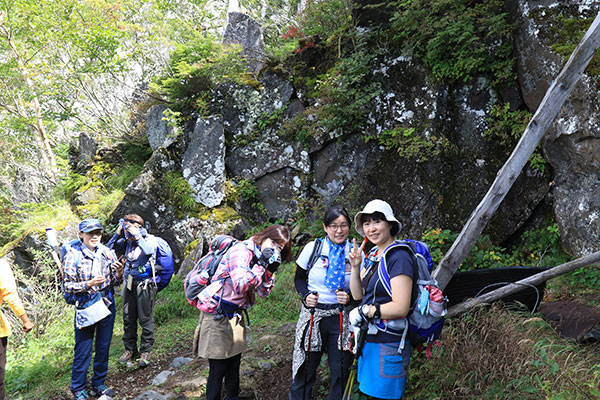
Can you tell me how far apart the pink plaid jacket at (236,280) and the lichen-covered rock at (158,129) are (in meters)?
8.30

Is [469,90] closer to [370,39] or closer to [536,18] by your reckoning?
[536,18]

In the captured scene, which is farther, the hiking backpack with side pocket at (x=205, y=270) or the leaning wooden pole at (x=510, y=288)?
the leaning wooden pole at (x=510, y=288)

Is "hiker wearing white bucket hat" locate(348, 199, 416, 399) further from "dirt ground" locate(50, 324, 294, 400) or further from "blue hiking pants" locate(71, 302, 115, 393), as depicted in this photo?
"blue hiking pants" locate(71, 302, 115, 393)

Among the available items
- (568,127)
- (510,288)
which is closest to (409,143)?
(568,127)

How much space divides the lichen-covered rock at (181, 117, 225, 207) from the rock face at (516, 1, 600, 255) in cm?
728

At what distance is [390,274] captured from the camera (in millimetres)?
2430

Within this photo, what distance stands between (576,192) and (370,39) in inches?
211

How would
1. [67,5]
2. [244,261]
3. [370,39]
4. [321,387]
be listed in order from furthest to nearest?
[67,5] → [370,39] → [321,387] → [244,261]

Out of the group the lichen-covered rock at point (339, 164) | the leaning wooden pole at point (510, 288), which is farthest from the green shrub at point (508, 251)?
the leaning wooden pole at point (510, 288)

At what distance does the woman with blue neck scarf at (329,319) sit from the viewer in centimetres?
323

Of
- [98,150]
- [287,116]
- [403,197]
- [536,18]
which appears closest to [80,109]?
[98,150]

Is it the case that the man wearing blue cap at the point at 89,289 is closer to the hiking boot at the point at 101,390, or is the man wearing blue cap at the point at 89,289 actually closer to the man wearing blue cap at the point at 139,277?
the hiking boot at the point at 101,390

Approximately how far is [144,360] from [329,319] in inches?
137

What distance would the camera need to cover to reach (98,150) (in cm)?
1277
